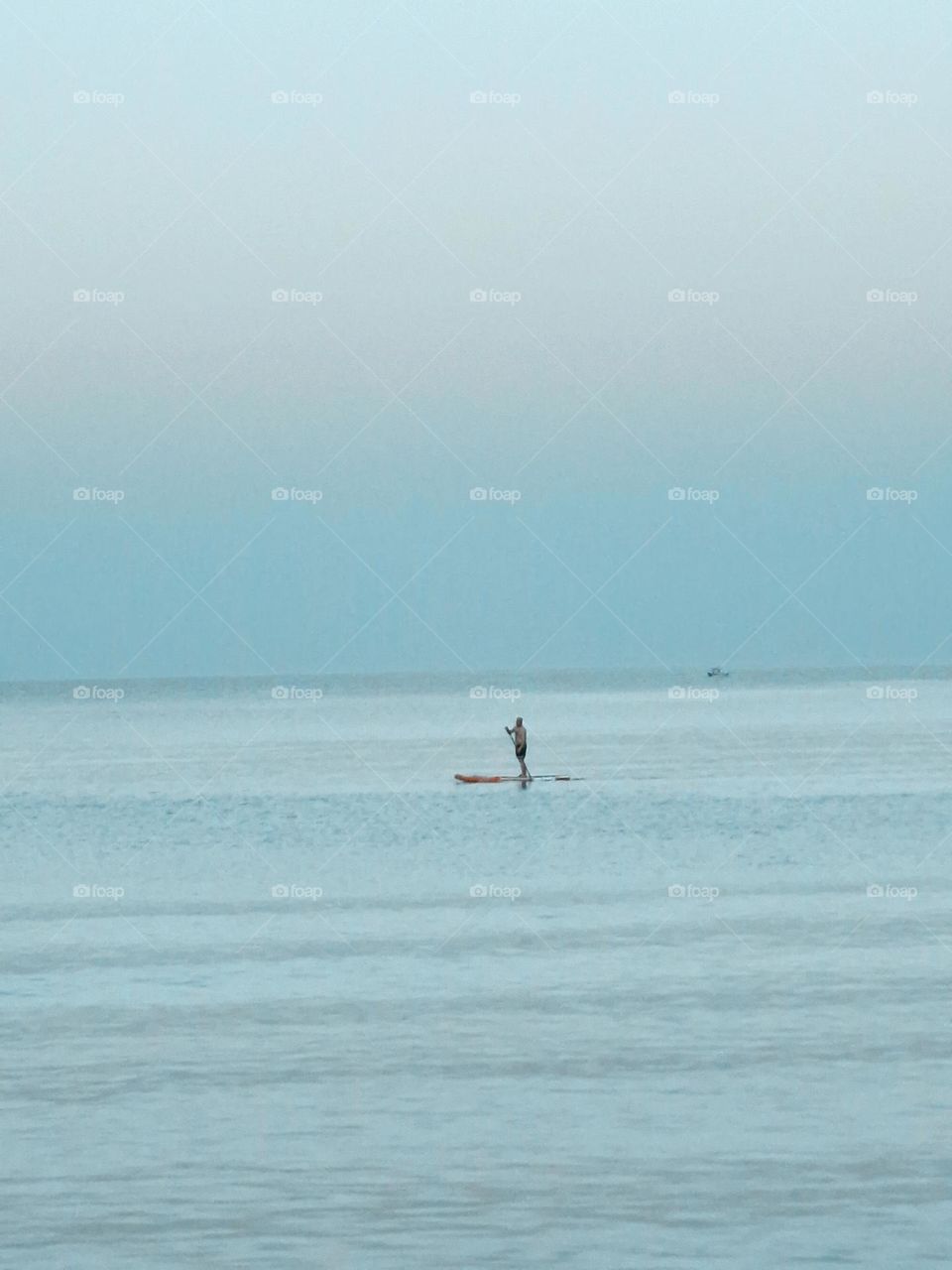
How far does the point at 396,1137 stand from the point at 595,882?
15.8 meters

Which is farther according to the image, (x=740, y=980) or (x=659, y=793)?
(x=659, y=793)

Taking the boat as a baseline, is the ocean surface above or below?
below

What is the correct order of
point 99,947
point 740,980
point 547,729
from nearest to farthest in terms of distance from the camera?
point 740,980
point 99,947
point 547,729

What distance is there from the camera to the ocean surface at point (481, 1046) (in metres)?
12.0

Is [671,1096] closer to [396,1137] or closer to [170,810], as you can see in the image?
[396,1137]

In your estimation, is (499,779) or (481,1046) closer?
(481,1046)

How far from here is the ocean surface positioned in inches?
471

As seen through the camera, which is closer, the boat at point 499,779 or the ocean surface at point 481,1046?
the ocean surface at point 481,1046

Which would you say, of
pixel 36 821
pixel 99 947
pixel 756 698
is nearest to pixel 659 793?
pixel 36 821

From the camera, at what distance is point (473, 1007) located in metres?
18.6

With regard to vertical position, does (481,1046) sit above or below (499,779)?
below

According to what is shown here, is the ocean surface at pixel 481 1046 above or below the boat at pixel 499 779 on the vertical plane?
below

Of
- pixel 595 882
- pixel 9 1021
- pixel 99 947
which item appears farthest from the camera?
pixel 595 882

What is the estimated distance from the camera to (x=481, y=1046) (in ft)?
55.2
